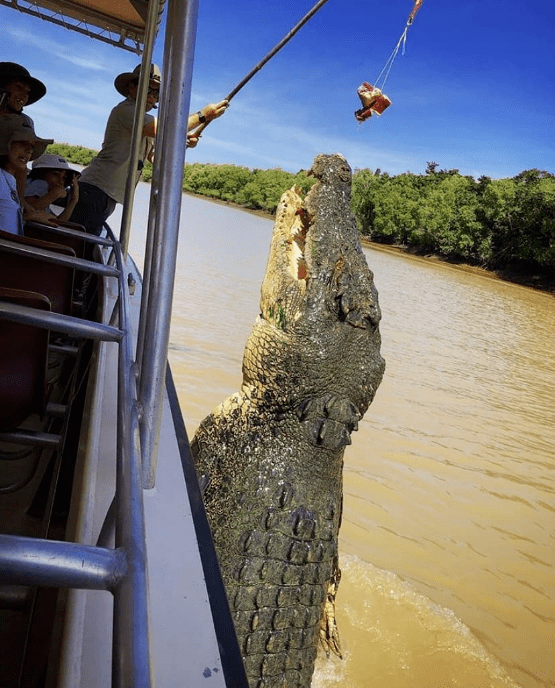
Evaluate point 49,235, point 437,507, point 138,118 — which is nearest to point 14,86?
point 49,235

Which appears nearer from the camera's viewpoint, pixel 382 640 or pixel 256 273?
pixel 382 640

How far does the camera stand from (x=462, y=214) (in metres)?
35.8

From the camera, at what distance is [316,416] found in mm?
2438

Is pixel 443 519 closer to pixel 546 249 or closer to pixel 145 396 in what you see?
pixel 145 396

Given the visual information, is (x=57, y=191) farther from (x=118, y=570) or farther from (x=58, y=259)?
(x=118, y=570)

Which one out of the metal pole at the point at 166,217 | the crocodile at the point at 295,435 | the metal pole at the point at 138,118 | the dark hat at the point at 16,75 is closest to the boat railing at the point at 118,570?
the metal pole at the point at 166,217

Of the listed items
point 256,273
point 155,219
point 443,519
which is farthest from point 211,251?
point 155,219

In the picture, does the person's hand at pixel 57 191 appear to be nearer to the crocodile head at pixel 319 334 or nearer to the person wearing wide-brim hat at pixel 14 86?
the person wearing wide-brim hat at pixel 14 86

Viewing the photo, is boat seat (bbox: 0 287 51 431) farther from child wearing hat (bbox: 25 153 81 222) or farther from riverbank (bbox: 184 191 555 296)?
riverbank (bbox: 184 191 555 296)

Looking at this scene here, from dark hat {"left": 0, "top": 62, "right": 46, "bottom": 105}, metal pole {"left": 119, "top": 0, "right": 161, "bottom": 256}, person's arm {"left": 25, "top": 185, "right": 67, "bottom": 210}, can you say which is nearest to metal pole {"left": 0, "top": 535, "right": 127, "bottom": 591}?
metal pole {"left": 119, "top": 0, "right": 161, "bottom": 256}

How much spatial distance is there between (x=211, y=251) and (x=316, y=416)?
14147 millimetres

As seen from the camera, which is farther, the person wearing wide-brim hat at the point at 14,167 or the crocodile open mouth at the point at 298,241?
the crocodile open mouth at the point at 298,241

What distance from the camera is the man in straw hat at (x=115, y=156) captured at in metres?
3.33

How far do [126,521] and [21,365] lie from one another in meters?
0.90
